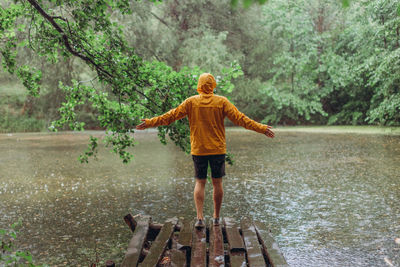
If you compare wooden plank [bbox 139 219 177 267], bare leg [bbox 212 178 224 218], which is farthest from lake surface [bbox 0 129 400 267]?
bare leg [bbox 212 178 224 218]

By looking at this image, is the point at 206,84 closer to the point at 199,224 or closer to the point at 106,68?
the point at 199,224

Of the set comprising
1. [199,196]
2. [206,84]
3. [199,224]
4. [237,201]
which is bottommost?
[237,201]

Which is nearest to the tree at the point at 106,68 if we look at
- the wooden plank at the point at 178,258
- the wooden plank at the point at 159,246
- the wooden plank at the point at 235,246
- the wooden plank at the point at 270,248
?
the wooden plank at the point at 159,246

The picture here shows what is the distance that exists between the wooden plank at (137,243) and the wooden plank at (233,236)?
0.91m

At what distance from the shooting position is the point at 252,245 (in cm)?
409

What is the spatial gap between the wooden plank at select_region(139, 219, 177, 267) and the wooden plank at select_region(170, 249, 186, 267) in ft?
0.36

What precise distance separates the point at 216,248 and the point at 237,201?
2.98 metres

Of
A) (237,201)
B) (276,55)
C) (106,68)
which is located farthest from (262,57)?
(106,68)

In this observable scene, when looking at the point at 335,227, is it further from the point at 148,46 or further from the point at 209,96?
the point at 148,46

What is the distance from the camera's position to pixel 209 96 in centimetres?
465

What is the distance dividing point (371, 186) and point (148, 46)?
61.7ft

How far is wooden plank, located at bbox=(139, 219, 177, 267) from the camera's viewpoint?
3.74 m

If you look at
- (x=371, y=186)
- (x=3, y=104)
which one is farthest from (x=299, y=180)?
(x=3, y=104)

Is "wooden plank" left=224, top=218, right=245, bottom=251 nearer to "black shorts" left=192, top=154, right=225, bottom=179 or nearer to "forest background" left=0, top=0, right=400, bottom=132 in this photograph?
"black shorts" left=192, top=154, right=225, bottom=179
